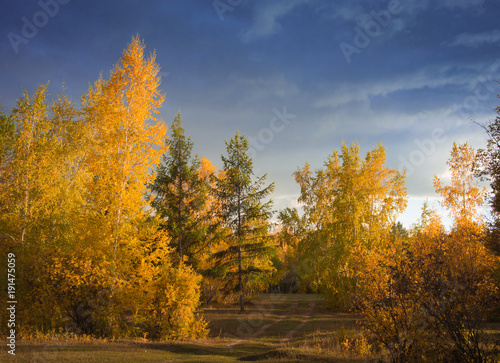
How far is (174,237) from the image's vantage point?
23.9 m

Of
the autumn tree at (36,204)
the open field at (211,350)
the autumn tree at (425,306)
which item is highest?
the autumn tree at (36,204)

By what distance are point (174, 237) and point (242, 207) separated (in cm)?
563

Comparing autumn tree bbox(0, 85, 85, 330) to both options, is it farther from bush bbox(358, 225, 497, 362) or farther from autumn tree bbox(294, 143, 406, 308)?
autumn tree bbox(294, 143, 406, 308)

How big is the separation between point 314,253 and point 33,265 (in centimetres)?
1731

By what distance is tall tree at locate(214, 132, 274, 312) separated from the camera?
924 inches

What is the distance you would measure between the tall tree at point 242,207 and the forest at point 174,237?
0.35 ft

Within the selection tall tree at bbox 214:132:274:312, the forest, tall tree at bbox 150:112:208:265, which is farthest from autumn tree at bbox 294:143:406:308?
tall tree at bbox 150:112:208:265

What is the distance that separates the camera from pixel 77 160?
18.7 m

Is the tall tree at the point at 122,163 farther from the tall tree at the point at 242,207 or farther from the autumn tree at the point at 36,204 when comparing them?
the tall tree at the point at 242,207

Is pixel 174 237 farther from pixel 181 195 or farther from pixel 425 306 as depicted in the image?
pixel 425 306

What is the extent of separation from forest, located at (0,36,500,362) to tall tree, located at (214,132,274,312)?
0.11m

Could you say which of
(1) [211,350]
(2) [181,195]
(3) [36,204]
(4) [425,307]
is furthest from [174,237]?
(4) [425,307]

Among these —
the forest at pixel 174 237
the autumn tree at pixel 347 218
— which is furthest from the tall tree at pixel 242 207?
the autumn tree at pixel 347 218

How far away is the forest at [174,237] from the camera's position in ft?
28.6
